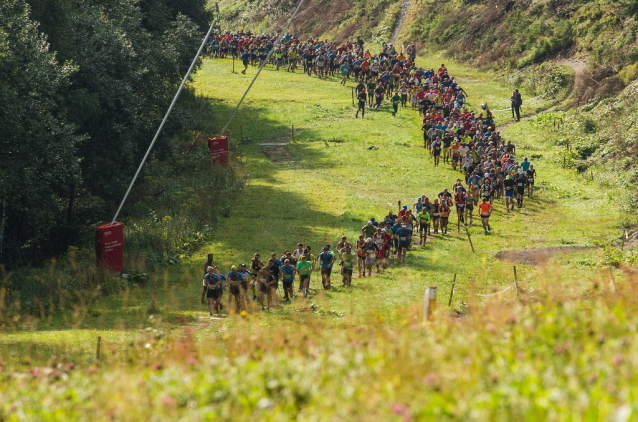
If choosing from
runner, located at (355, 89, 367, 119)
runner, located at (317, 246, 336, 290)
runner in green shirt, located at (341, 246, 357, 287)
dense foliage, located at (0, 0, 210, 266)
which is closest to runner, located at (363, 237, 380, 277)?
runner in green shirt, located at (341, 246, 357, 287)

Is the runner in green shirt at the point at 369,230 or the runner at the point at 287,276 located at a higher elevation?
the runner in green shirt at the point at 369,230

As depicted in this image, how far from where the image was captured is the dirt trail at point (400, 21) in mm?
67838

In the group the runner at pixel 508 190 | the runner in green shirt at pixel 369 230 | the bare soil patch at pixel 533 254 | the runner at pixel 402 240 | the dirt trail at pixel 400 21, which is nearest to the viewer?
the runner in green shirt at pixel 369 230

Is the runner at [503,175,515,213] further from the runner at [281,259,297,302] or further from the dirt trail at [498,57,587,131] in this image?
the dirt trail at [498,57,587,131]

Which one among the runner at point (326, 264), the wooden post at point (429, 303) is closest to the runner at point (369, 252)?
the runner at point (326, 264)

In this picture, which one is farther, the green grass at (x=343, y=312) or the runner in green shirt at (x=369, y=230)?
the runner in green shirt at (x=369, y=230)

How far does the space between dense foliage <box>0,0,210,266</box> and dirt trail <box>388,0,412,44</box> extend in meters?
33.8

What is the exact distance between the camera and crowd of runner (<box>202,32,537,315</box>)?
20.5 meters

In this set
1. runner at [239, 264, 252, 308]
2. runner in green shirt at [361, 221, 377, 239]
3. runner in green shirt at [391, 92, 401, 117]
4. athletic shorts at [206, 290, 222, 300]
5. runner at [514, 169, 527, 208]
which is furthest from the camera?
runner in green shirt at [391, 92, 401, 117]

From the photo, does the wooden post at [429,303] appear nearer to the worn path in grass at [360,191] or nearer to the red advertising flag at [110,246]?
the worn path in grass at [360,191]

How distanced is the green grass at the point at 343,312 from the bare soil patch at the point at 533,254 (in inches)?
20.0

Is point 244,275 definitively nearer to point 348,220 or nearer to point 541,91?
point 348,220

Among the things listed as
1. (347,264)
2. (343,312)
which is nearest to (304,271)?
(347,264)

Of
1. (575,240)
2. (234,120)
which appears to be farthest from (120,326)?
(234,120)
